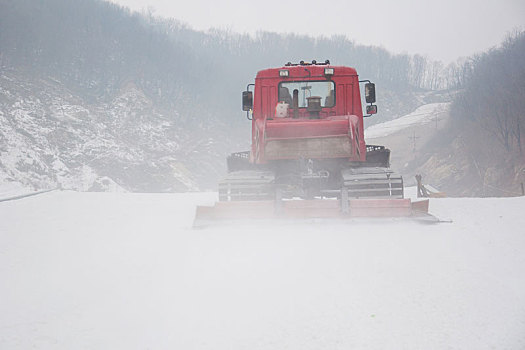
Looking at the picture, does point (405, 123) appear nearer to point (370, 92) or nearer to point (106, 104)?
point (106, 104)

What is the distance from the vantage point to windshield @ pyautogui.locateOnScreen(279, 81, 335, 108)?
9.43 meters

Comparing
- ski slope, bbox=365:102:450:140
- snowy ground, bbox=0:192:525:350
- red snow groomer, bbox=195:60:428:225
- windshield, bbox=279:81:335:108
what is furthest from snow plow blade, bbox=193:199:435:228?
ski slope, bbox=365:102:450:140

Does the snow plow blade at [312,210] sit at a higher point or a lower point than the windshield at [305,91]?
lower

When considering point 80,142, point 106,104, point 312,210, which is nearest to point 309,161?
point 312,210

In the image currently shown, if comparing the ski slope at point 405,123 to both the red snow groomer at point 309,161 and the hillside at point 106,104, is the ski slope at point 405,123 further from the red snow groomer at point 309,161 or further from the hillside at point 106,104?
the red snow groomer at point 309,161

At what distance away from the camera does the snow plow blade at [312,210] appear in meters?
6.66

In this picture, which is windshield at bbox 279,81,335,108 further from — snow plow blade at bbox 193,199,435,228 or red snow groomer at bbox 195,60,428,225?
snow plow blade at bbox 193,199,435,228

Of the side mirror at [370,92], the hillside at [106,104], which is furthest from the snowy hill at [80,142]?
the side mirror at [370,92]

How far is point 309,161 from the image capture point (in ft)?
25.4

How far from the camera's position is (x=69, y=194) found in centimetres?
1239

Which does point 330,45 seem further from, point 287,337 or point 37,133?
point 287,337

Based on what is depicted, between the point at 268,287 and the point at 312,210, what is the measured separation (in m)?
3.19

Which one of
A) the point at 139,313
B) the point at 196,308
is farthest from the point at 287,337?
the point at 139,313

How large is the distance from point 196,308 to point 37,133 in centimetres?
4597
